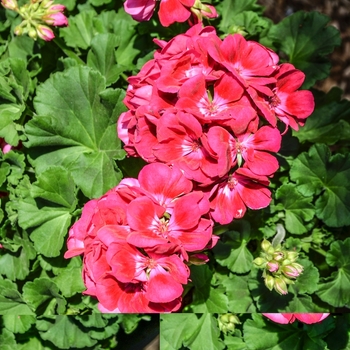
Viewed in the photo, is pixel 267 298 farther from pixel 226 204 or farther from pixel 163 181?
pixel 163 181

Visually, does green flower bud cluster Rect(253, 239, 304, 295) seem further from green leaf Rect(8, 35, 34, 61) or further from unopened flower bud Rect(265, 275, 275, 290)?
green leaf Rect(8, 35, 34, 61)

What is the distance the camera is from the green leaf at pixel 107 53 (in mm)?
2111

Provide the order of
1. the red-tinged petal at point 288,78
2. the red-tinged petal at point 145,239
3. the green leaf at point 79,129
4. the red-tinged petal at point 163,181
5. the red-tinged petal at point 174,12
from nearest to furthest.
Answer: the red-tinged petal at point 145,239 → the red-tinged petal at point 163,181 → the red-tinged petal at point 288,78 → the red-tinged petal at point 174,12 → the green leaf at point 79,129

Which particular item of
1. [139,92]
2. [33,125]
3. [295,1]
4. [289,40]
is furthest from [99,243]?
[295,1]

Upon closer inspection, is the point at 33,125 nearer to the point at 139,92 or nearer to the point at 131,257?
the point at 139,92

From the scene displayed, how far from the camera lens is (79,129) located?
201 cm

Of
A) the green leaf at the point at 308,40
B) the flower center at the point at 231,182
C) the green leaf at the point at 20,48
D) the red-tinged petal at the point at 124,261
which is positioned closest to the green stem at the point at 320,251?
the green leaf at the point at 308,40

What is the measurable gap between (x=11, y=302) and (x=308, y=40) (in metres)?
1.56

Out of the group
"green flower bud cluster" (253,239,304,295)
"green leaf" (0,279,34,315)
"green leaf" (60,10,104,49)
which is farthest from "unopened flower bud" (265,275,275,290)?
"green leaf" (60,10,104,49)

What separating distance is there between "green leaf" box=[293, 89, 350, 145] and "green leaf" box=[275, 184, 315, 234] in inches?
11.6

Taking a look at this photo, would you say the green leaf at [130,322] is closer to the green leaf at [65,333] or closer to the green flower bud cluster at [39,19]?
the green leaf at [65,333]

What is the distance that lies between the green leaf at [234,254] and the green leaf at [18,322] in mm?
780

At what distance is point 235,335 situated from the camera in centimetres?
208

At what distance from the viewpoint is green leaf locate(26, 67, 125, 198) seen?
1878 mm
